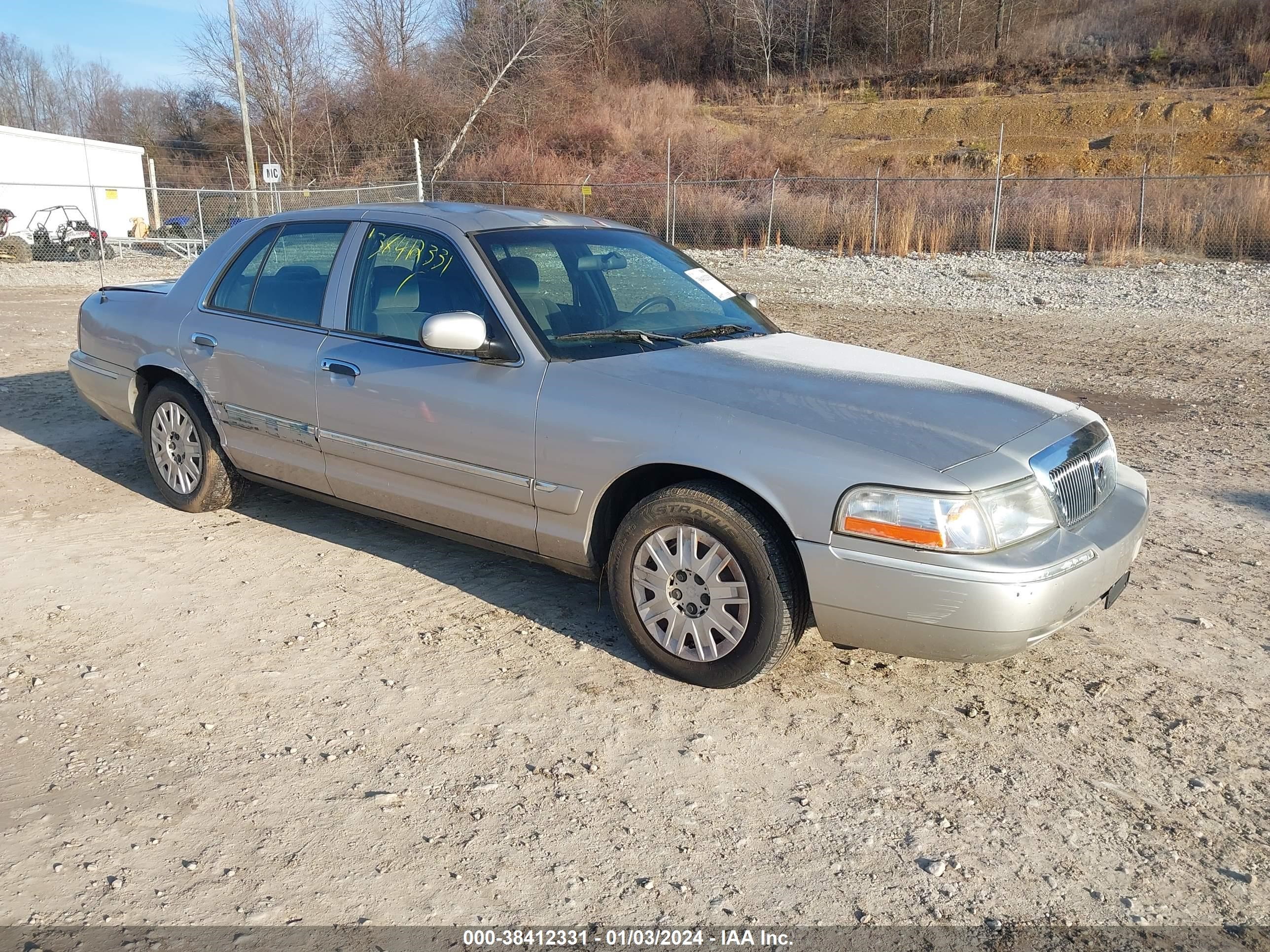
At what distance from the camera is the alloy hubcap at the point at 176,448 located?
5590mm

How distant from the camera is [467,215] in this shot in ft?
15.3

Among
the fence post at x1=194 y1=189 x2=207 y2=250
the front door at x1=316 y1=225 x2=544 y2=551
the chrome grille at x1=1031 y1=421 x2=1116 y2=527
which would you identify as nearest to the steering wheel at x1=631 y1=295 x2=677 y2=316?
the front door at x1=316 y1=225 x2=544 y2=551

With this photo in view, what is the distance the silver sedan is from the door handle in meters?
0.02

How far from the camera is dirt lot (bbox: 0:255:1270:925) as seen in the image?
107 inches

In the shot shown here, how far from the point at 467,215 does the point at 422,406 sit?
3.16ft

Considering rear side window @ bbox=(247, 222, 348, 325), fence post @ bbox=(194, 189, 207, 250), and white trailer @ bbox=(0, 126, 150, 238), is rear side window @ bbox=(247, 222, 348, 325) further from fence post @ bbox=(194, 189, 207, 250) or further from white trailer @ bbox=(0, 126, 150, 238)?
white trailer @ bbox=(0, 126, 150, 238)

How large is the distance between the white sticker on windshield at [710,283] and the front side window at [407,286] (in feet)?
3.87

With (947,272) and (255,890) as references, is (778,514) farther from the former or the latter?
(947,272)

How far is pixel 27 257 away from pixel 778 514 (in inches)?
1045

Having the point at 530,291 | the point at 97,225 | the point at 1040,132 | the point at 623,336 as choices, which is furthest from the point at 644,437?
the point at 1040,132

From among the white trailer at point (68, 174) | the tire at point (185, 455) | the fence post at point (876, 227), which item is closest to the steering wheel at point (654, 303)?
the tire at point (185, 455)

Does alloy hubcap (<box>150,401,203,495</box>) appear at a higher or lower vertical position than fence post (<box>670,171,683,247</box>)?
lower

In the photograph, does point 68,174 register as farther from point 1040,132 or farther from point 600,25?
point 1040,132

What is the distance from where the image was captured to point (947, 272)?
18.8 m
